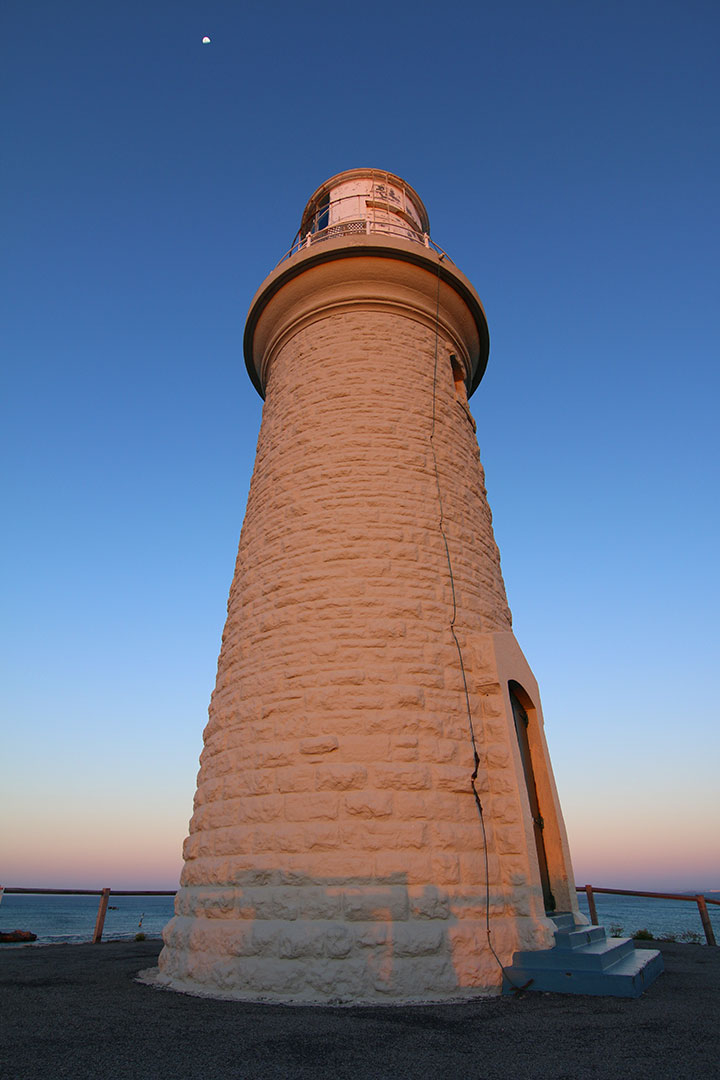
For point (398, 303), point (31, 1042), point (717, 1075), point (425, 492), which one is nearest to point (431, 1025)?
point (717, 1075)

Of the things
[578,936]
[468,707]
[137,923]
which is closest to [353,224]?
[468,707]

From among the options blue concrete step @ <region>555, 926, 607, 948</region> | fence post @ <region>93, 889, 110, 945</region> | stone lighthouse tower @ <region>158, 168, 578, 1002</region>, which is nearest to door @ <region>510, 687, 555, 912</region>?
stone lighthouse tower @ <region>158, 168, 578, 1002</region>

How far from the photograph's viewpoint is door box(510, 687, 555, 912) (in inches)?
232

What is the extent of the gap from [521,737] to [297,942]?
311cm

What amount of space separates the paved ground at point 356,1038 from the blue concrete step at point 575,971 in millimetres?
104

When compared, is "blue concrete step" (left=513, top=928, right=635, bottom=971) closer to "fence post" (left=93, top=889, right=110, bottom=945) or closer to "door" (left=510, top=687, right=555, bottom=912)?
"door" (left=510, top=687, right=555, bottom=912)

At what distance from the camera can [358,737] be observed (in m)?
5.11

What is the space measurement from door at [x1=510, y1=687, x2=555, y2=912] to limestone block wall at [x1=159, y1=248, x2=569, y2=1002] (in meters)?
0.86

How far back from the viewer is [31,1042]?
3260 mm

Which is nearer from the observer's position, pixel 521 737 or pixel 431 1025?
pixel 431 1025

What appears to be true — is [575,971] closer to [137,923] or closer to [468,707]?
[468,707]

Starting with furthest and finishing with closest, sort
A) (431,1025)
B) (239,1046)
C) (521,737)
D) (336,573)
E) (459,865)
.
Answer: (521,737)
(336,573)
(459,865)
(431,1025)
(239,1046)

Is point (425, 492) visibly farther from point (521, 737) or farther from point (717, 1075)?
point (717, 1075)

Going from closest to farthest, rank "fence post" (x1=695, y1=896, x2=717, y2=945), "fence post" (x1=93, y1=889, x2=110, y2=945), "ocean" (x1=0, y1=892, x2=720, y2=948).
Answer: "fence post" (x1=695, y1=896, x2=717, y2=945) → "fence post" (x1=93, y1=889, x2=110, y2=945) → "ocean" (x1=0, y1=892, x2=720, y2=948)
